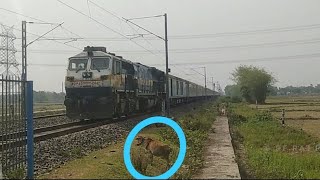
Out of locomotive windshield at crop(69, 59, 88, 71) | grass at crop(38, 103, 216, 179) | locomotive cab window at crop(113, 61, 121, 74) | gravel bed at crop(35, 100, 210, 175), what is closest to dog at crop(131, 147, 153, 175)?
grass at crop(38, 103, 216, 179)

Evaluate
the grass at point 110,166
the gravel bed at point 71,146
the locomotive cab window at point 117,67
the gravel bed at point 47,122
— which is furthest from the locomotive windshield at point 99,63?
the grass at point 110,166

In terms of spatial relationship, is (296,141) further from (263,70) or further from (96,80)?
(263,70)

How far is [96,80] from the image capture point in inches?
808

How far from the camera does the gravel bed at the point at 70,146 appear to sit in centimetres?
981

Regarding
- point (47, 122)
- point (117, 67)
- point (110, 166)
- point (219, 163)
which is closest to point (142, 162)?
point (110, 166)

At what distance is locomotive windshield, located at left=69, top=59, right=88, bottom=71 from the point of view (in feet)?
69.2

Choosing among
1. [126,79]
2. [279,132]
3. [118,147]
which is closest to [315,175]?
[118,147]

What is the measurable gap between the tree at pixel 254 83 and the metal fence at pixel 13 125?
82.4 metres

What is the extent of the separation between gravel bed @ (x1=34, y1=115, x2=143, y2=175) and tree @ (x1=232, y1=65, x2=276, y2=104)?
7501 centimetres

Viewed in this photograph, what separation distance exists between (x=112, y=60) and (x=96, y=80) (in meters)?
1.29

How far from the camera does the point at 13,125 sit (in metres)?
8.33

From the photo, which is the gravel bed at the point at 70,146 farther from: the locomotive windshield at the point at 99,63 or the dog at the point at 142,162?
the locomotive windshield at the point at 99,63

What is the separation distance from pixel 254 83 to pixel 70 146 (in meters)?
80.7

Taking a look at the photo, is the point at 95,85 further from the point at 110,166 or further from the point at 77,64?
the point at 110,166
